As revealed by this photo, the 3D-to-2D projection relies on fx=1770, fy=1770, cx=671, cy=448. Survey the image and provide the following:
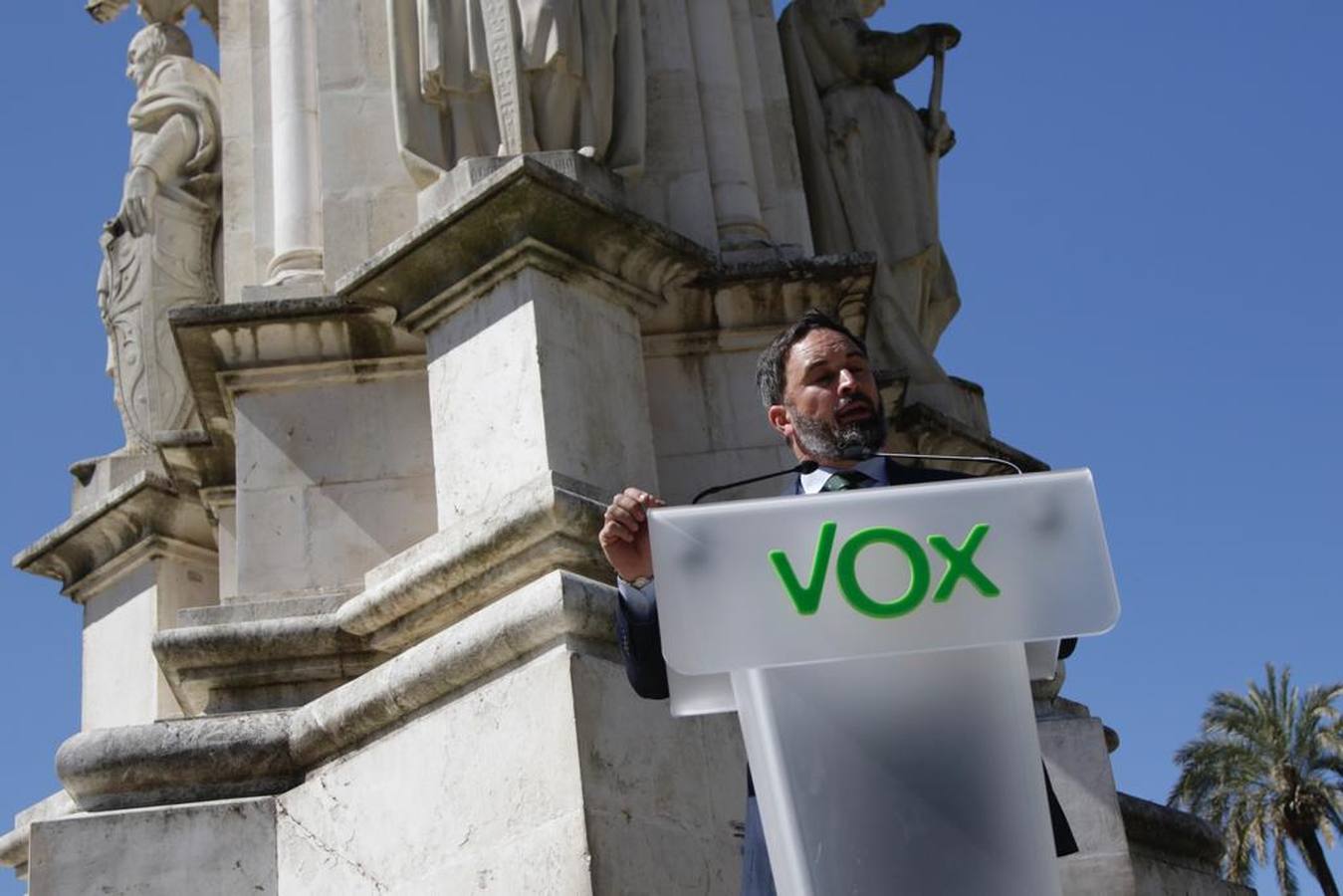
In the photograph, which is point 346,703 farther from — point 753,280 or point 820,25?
point 820,25

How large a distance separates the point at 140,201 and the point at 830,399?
19.1ft

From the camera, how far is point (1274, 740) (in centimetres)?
3422

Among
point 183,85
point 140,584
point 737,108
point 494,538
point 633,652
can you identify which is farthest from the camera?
point 183,85

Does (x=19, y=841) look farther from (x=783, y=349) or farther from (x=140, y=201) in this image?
(x=783, y=349)

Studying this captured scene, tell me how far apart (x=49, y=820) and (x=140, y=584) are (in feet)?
8.99

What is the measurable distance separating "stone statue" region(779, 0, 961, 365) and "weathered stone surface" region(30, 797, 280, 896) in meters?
3.44

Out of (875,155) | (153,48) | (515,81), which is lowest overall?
(515,81)

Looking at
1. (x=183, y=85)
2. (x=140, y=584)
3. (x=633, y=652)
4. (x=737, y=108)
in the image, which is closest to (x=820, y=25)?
(x=737, y=108)

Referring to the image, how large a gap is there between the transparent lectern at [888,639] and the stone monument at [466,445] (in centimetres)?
181

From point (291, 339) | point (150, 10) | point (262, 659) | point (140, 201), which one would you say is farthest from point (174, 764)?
point (150, 10)

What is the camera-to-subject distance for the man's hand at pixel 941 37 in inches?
307

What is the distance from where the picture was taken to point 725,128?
6215 mm

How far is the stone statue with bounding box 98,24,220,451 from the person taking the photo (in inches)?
311

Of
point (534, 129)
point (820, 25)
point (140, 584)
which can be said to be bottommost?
point (140, 584)
